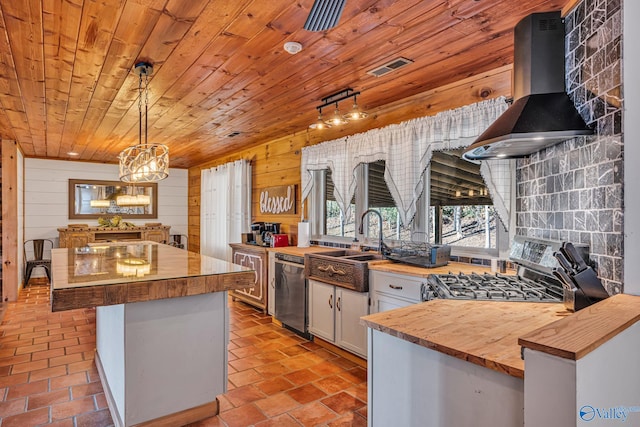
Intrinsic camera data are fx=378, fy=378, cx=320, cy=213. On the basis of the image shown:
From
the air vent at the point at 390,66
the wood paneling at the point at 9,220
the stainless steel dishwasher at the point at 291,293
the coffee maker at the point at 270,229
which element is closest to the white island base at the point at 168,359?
the stainless steel dishwasher at the point at 291,293

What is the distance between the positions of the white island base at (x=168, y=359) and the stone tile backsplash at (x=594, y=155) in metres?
1.91

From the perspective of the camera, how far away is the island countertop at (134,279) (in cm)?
169

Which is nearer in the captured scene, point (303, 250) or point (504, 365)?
point (504, 365)

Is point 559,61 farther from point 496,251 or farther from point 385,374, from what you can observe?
point 385,374

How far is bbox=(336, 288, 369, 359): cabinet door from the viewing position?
118 inches

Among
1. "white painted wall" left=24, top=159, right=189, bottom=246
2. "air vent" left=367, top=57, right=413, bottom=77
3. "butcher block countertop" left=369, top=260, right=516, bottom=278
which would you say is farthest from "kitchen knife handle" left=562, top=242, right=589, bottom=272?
"white painted wall" left=24, top=159, right=189, bottom=246

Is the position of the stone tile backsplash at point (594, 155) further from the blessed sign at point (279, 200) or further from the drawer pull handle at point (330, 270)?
the blessed sign at point (279, 200)

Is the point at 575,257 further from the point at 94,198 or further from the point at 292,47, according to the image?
the point at 94,198

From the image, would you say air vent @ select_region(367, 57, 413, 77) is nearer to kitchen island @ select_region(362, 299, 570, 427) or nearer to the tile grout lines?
kitchen island @ select_region(362, 299, 570, 427)

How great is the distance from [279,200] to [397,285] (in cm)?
271

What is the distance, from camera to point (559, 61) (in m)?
1.93

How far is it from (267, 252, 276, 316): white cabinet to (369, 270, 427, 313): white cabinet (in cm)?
156

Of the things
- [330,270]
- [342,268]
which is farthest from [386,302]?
[330,270]

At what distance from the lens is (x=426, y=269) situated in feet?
8.93
